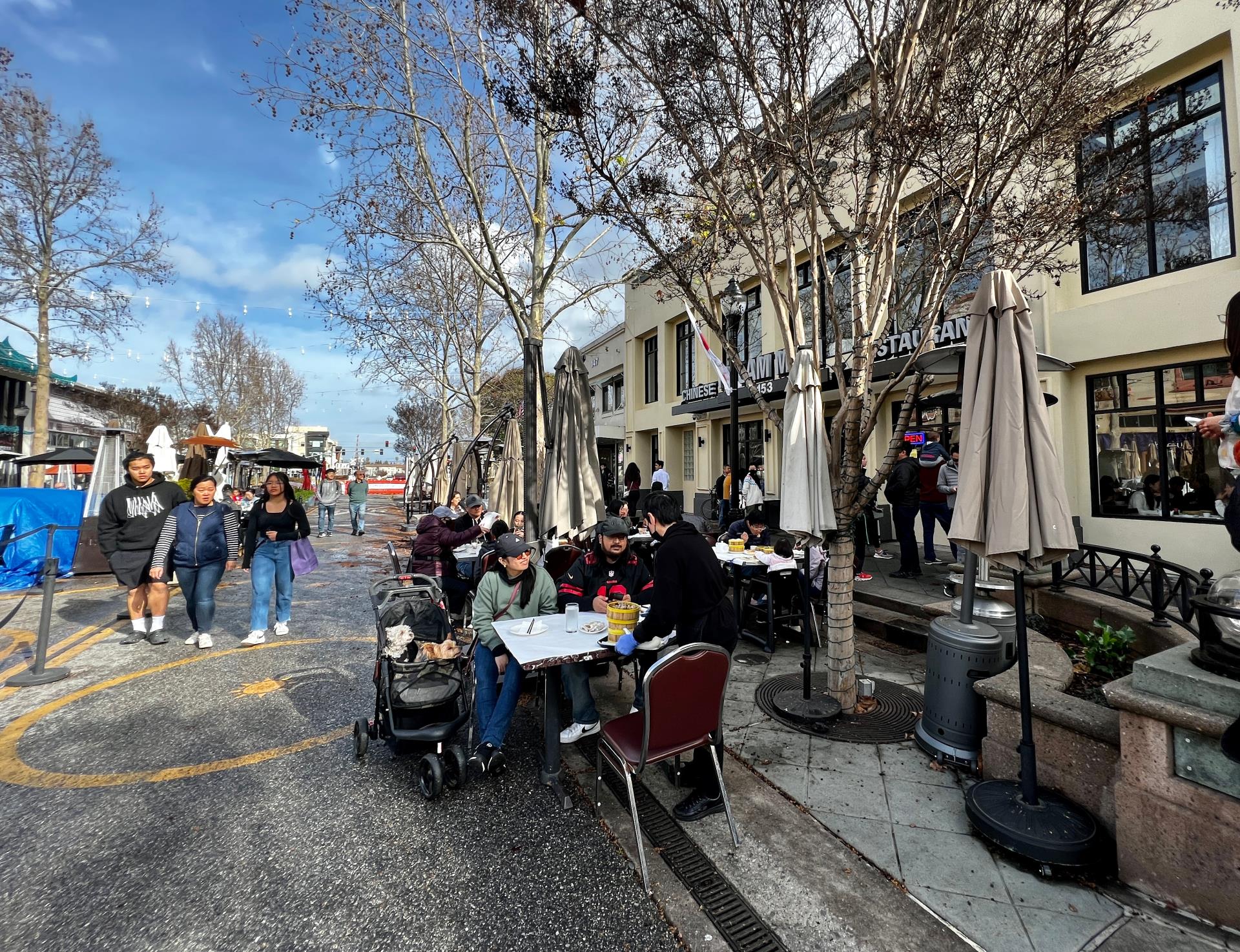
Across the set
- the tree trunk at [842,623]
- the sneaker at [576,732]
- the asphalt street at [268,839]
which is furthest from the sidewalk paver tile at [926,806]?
the sneaker at [576,732]

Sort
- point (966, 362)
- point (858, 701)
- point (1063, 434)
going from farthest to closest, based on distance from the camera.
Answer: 1. point (1063, 434)
2. point (858, 701)
3. point (966, 362)

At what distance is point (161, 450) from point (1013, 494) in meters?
13.5

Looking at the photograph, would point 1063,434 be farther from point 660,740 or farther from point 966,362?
point 660,740

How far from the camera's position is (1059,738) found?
2932mm

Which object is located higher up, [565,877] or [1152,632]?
[1152,632]

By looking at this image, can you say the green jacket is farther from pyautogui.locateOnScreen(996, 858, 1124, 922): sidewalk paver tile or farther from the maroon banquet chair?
pyautogui.locateOnScreen(996, 858, 1124, 922): sidewalk paver tile

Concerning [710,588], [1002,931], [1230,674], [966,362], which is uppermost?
[966,362]

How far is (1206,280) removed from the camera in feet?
24.5

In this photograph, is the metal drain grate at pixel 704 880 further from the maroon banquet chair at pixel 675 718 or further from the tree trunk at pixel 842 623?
the tree trunk at pixel 842 623

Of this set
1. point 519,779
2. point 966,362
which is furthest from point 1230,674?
point 519,779

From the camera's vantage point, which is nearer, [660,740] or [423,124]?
[660,740]

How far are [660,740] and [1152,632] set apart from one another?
418 cm

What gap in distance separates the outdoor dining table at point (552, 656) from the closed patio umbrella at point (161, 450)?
1041cm

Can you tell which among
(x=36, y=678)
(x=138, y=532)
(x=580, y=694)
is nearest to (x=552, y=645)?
Answer: (x=580, y=694)
